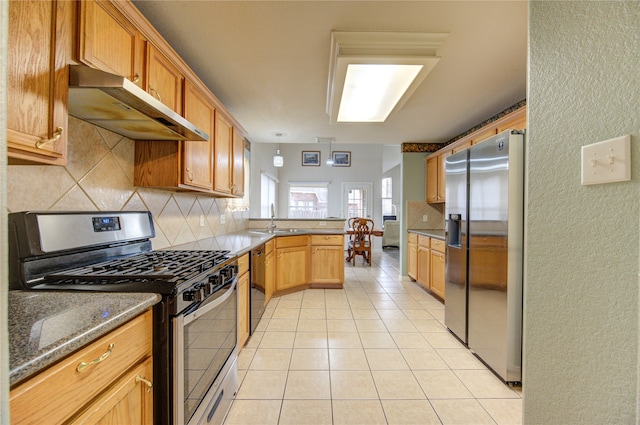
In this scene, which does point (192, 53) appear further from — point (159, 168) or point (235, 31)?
point (159, 168)

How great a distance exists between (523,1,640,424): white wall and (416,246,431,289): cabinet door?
9.37ft

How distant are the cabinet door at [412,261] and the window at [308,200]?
3.66m

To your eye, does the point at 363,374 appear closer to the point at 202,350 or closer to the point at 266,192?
the point at 202,350

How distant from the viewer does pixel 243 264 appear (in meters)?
2.02

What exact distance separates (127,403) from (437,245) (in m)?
3.35

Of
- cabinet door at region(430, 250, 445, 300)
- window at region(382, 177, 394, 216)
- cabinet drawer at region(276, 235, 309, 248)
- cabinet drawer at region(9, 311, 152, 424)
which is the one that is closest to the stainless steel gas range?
cabinet drawer at region(9, 311, 152, 424)

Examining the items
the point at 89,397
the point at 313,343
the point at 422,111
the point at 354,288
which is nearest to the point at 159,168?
the point at 89,397

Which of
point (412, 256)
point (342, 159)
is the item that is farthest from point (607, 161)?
point (342, 159)

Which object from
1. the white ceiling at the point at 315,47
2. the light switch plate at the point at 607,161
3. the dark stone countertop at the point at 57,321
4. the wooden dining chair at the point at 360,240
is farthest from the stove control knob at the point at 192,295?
the wooden dining chair at the point at 360,240

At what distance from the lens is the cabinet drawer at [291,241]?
3.36m

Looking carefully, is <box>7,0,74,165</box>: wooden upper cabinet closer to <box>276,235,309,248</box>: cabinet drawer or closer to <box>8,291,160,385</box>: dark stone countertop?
<box>8,291,160,385</box>: dark stone countertop

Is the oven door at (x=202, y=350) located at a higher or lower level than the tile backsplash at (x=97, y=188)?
lower

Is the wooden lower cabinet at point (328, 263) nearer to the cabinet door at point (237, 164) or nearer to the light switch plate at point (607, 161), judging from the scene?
the cabinet door at point (237, 164)

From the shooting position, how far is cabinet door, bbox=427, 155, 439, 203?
4.11 metres
